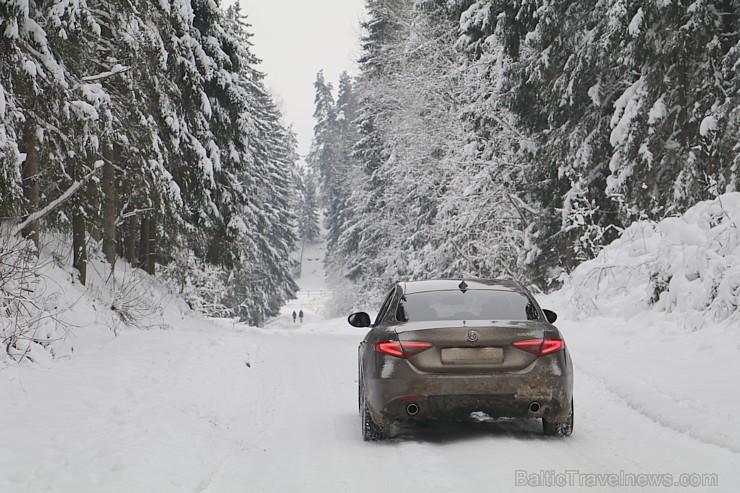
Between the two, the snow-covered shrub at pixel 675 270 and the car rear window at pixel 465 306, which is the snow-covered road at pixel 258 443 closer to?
the car rear window at pixel 465 306

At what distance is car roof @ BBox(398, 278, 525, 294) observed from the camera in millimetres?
7609

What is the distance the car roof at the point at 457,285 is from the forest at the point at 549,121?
727cm

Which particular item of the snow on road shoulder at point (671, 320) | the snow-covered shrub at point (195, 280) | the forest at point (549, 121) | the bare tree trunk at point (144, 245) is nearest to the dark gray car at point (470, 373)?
the snow on road shoulder at point (671, 320)

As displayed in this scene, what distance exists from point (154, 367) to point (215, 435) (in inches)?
136

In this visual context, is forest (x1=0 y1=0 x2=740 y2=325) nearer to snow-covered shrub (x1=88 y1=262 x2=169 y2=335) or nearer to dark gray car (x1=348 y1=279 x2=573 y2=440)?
snow-covered shrub (x1=88 y1=262 x2=169 y2=335)

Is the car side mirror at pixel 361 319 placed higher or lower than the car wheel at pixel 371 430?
higher

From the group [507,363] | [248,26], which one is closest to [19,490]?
[507,363]

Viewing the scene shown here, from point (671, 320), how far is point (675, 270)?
3.57 feet

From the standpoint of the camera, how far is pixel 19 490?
4922 mm

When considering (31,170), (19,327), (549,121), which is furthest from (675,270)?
(31,170)

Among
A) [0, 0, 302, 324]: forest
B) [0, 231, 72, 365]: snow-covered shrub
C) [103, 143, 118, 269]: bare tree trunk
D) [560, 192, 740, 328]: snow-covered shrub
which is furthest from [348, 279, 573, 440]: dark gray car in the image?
[103, 143, 118, 269]: bare tree trunk

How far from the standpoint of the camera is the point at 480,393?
6.46m

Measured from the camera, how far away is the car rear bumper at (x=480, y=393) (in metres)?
6.47

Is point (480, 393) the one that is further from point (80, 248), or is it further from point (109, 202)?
point (109, 202)
